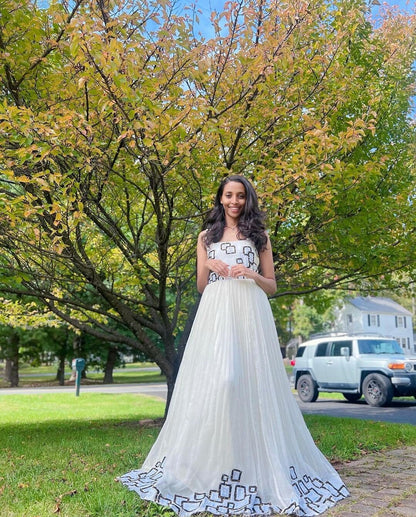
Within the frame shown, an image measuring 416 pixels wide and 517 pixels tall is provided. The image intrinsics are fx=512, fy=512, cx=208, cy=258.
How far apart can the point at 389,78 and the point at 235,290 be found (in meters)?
5.54

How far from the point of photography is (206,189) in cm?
571

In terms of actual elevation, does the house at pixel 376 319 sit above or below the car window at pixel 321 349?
above

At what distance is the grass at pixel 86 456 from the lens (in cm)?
329

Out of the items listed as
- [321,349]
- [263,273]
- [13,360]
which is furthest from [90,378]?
[263,273]

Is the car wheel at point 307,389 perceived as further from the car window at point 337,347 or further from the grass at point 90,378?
the grass at point 90,378

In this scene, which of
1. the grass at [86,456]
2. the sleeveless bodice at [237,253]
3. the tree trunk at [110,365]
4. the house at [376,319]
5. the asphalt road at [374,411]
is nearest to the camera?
the grass at [86,456]

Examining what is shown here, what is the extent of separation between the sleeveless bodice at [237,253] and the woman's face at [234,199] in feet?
0.81

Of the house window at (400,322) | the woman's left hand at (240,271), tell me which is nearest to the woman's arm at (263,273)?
the woman's left hand at (240,271)

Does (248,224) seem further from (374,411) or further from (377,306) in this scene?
(377,306)

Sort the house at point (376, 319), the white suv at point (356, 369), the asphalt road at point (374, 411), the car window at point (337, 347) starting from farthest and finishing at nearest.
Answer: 1. the house at point (376, 319)
2. the car window at point (337, 347)
3. the white suv at point (356, 369)
4. the asphalt road at point (374, 411)

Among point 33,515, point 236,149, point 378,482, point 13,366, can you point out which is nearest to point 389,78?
point 236,149

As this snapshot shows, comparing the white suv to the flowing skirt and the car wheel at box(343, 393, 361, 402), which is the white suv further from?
the flowing skirt

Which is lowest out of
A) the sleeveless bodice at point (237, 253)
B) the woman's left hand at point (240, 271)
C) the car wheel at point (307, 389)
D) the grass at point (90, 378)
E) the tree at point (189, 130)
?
the grass at point (90, 378)

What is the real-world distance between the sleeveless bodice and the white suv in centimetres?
1011
